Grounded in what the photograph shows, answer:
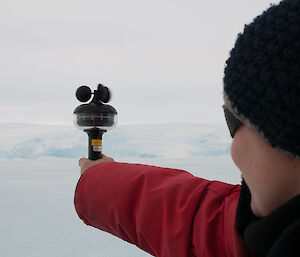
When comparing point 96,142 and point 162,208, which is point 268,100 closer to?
point 162,208

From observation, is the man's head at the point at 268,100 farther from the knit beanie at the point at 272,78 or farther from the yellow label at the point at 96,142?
the yellow label at the point at 96,142

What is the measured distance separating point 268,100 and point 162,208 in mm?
338

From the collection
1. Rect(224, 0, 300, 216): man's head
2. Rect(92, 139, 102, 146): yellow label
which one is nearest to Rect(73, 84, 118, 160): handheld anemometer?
Rect(92, 139, 102, 146): yellow label

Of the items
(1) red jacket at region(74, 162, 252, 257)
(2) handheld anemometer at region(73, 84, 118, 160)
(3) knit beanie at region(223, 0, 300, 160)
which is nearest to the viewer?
(3) knit beanie at region(223, 0, 300, 160)

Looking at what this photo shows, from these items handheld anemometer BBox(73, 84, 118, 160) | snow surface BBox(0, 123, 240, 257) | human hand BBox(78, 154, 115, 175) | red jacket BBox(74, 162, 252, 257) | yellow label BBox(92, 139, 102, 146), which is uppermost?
handheld anemometer BBox(73, 84, 118, 160)

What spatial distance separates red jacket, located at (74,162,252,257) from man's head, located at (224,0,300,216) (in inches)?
5.3

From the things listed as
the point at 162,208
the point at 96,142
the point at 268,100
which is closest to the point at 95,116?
the point at 96,142

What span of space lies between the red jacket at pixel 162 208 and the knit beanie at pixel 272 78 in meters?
0.19

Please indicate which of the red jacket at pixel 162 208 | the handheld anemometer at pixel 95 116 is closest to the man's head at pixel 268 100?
the red jacket at pixel 162 208

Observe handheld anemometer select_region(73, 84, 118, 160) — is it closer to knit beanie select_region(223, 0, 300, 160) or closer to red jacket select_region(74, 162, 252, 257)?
red jacket select_region(74, 162, 252, 257)

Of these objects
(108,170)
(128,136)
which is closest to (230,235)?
(108,170)

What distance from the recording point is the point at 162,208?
23.8 inches

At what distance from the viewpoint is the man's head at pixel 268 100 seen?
13.0 inches

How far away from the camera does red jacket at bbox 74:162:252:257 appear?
54 cm
